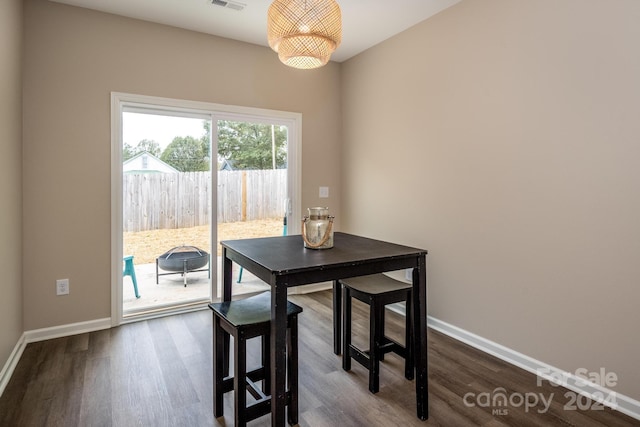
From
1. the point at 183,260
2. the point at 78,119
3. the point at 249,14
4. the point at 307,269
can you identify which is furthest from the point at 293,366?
the point at 249,14

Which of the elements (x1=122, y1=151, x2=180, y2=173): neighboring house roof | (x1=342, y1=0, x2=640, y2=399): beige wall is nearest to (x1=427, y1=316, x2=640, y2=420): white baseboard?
(x1=342, y1=0, x2=640, y2=399): beige wall

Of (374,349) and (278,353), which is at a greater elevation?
(278,353)

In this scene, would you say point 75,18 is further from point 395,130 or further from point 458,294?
point 458,294

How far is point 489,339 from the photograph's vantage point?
2.67 meters

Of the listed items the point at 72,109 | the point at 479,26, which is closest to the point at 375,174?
the point at 479,26

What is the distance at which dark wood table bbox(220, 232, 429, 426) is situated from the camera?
5.04 ft

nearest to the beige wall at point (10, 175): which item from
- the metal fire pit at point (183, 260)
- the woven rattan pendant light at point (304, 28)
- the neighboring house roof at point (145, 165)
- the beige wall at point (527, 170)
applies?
the neighboring house roof at point (145, 165)

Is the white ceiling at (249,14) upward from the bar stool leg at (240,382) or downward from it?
upward

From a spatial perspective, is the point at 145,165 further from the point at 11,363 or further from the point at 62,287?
the point at 11,363

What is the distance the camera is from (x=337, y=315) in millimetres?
2498

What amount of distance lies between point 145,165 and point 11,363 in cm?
174

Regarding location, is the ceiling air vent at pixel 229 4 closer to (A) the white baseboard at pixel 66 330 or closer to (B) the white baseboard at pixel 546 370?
(A) the white baseboard at pixel 66 330

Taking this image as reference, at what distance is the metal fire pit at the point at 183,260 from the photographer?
3.49 m

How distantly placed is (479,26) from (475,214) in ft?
4.51
